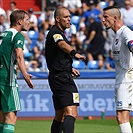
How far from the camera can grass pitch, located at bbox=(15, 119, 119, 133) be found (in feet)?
46.6

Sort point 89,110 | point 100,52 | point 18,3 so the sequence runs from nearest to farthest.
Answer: point 89,110, point 100,52, point 18,3

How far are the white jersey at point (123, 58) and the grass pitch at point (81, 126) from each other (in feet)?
13.7

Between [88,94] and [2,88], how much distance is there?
27.4 ft

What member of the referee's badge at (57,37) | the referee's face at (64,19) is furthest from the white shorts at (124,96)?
the referee's face at (64,19)

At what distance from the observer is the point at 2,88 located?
9945mm

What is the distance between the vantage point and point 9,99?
9.87 m

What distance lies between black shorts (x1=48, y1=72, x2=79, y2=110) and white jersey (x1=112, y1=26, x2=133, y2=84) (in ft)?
2.56

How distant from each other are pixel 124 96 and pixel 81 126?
18.2ft

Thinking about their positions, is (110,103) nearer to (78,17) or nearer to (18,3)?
(78,17)

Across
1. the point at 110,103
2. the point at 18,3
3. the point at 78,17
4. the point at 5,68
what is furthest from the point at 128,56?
the point at 18,3

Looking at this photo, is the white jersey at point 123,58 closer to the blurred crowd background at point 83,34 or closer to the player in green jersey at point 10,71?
the player in green jersey at point 10,71

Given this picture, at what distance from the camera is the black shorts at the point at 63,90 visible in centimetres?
1009

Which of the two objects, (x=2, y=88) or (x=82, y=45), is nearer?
(x=2, y=88)

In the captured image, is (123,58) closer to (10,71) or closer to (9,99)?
(10,71)
